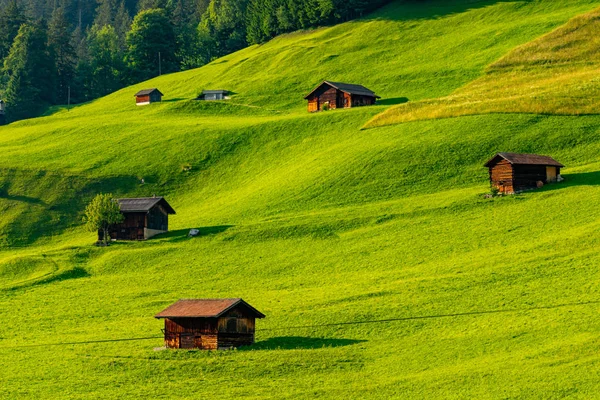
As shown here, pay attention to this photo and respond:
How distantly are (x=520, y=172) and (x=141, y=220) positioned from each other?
35772 millimetres

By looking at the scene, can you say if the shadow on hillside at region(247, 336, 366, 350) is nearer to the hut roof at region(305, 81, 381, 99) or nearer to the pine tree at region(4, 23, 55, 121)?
the hut roof at region(305, 81, 381, 99)

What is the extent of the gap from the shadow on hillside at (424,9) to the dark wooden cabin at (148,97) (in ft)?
138

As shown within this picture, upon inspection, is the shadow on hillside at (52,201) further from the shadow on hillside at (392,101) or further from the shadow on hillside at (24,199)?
the shadow on hillside at (392,101)

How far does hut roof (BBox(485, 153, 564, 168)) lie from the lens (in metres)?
90.7

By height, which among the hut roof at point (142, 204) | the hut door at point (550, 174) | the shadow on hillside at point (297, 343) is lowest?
the shadow on hillside at point (297, 343)

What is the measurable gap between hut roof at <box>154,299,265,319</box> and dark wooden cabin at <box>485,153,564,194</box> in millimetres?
34295

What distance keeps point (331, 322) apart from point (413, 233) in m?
20.5

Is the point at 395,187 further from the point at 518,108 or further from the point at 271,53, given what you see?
the point at 271,53

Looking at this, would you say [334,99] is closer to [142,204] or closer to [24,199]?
[24,199]

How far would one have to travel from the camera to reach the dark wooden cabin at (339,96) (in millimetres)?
135750

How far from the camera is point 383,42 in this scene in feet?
545

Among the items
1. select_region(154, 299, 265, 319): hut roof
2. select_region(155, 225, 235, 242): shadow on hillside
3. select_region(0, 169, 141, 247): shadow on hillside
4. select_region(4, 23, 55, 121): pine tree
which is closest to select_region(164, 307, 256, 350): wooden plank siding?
select_region(154, 299, 265, 319): hut roof

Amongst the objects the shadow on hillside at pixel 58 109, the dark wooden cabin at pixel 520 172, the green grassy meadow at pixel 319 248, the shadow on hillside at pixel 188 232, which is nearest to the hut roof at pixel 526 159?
the dark wooden cabin at pixel 520 172

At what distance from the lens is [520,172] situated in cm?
9144
